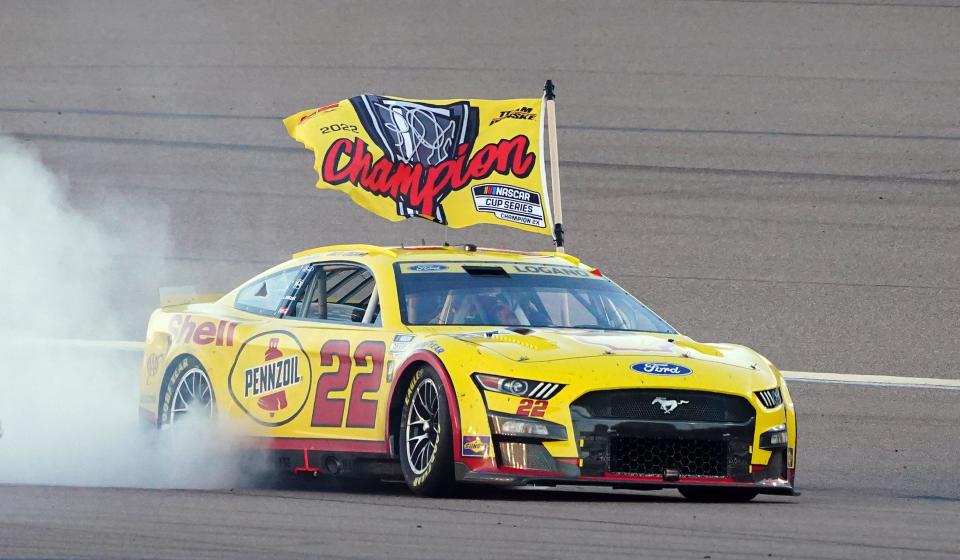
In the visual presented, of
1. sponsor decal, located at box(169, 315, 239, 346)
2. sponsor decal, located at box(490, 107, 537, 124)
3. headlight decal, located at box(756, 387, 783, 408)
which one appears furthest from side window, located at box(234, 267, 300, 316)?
headlight decal, located at box(756, 387, 783, 408)

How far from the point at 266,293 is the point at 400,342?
1.58 meters

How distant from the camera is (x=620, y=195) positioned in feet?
55.5

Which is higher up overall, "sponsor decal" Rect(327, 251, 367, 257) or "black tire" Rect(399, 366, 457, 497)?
"sponsor decal" Rect(327, 251, 367, 257)

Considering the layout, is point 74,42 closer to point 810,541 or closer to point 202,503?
point 202,503

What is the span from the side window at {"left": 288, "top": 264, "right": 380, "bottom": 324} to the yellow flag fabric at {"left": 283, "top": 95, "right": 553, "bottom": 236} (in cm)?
107

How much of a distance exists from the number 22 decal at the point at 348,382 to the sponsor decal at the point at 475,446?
75 centimetres

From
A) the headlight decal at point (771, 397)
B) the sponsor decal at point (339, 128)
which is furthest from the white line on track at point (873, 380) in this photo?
the headlight decal at point (771, 397)

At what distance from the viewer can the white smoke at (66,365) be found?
32.6 feet

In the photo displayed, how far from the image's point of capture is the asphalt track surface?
741 centimetres

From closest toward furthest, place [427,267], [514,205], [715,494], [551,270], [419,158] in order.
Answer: [715,494], [427,267], [551,270], [514,205], [419,158]

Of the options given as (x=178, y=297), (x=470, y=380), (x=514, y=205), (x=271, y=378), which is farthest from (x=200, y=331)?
(x=470, y=380)

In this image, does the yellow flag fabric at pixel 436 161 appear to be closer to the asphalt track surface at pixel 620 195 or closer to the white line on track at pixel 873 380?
the asphalt track surface at pixel 620 195

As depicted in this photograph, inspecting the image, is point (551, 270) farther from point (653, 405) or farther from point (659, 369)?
point (653, 405)

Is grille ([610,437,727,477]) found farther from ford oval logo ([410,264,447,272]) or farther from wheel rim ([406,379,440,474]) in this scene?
ford oval logo ([410,264,447,272])
